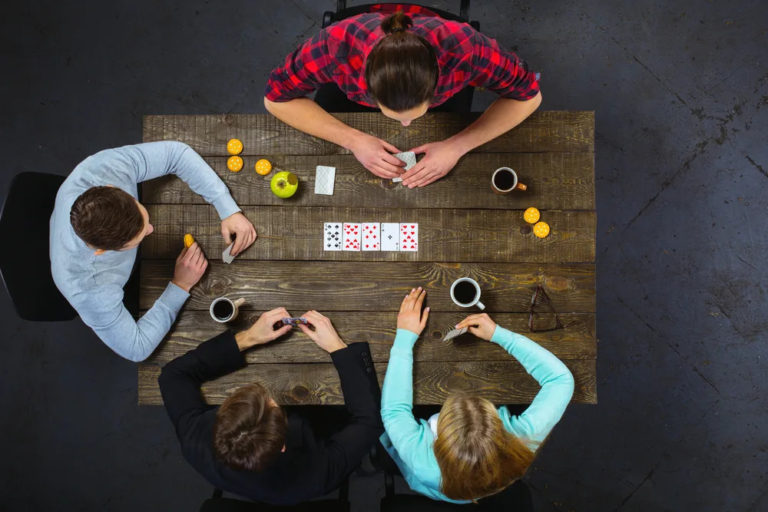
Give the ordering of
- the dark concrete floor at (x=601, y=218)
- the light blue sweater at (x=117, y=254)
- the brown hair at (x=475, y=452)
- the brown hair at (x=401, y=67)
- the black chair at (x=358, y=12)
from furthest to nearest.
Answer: the dark concrete floor at (x=601, y=218) → the black chair at (x=358, y=12) → the light blue sweater at (x=117, y=254) → the brown hair at (x=475, y=452) → the brown hair at (x=401, y=67)

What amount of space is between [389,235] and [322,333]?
453 mm

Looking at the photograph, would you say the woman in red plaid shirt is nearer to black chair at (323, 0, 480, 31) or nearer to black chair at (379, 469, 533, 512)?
black chair at (323, 0, 480, 31)

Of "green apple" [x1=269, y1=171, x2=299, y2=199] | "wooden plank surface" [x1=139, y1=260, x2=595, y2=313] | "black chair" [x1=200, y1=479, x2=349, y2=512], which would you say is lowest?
"black chair" [x1=200, y1=479, x2=349, y2=512]

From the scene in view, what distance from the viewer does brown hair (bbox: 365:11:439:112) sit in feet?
4.43

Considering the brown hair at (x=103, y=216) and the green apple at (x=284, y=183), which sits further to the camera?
the green apple at (x=284, y=183)

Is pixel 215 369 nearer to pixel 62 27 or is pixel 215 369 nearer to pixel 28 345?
pixel 28 345

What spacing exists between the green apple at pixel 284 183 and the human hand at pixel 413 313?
0.60 m

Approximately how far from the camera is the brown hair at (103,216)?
1584 mm

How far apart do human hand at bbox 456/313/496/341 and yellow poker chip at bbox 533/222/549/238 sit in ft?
1.27

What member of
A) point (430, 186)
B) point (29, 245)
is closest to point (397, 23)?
point (430, 186)

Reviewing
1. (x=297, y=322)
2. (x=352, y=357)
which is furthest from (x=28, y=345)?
(x=352, y=357)

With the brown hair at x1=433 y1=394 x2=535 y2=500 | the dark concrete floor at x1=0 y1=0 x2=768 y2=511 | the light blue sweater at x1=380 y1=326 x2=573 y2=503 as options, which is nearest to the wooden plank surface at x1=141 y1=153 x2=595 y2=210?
the light blue sweater at x1=380 y1=326 x2=573 y2=503

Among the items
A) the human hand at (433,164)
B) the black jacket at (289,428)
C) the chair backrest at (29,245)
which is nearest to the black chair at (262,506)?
the black jacket at (289,428)

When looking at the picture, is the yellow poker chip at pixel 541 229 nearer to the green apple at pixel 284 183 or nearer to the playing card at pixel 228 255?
the green apple at pixel 284 183
